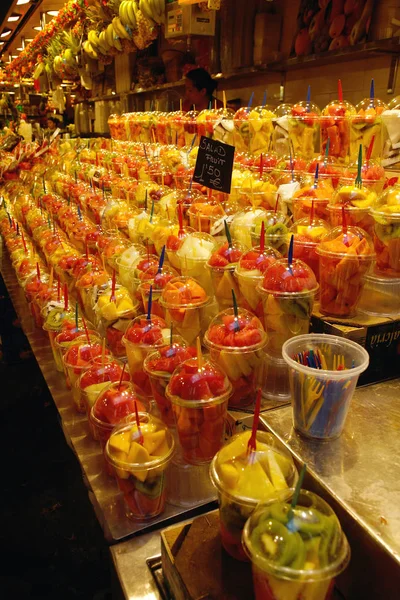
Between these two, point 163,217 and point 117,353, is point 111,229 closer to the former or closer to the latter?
point 163,217

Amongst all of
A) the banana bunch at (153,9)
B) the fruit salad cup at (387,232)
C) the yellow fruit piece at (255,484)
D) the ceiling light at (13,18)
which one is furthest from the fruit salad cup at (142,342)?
the ceiling light at (13,18)

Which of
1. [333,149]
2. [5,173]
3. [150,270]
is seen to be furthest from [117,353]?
[5,173]

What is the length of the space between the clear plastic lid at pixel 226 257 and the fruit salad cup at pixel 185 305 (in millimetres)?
92

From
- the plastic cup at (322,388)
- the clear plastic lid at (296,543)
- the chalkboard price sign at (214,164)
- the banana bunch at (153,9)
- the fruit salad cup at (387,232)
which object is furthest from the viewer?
the banana bunch at (153,9)

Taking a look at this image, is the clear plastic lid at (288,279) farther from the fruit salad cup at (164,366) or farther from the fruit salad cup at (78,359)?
the fruit salad cup at (78,359)

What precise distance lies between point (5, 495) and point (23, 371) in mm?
1356

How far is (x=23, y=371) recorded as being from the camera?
12.3 feet

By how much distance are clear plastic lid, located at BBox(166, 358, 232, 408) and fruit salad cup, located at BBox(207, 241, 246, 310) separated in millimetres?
395

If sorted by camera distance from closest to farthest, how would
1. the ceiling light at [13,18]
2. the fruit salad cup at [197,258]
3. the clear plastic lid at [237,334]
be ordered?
the clear plastic lid at [237,334] → the fruit salad cup at [197,258] → the ceiling light at [13,18]

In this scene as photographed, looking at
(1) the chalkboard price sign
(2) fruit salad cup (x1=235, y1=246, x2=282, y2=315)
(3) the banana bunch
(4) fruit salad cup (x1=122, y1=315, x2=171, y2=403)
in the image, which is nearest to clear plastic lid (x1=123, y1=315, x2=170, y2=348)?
(4) fruit salad cup (x1=122, y1=315, x2=171, y2=403)

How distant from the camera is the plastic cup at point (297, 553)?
676mm

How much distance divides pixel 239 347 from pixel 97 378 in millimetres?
459

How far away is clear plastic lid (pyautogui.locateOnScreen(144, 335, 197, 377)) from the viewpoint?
1.28 meters

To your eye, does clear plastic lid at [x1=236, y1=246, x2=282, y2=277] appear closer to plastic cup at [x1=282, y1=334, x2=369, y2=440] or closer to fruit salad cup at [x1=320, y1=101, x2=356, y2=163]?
plastic cup at [x1=282, y1=334, x2=369, y2=440]
